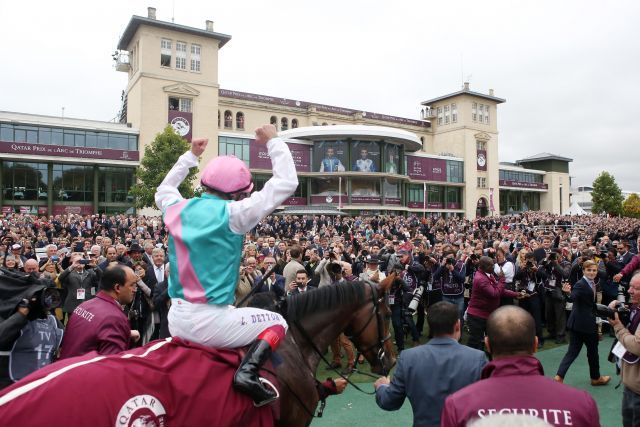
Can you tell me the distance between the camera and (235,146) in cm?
4228

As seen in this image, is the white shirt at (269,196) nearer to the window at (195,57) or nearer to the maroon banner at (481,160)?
the window at (195,57)

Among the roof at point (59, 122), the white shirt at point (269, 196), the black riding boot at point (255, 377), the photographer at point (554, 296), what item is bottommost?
the photographer at point (554, 296)

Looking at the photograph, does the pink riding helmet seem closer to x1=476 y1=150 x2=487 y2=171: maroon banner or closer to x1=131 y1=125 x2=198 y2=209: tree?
x1=131 y1=125 x2=198 y2=209: tree

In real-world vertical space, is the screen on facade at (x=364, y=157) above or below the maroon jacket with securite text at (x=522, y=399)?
above

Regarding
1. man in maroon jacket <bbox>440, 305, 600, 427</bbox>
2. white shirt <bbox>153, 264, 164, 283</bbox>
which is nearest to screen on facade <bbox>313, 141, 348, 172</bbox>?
white shirt <bbox>153, 264, 164, 283</bbox>

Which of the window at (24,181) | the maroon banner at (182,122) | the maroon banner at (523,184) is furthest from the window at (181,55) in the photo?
the maroon banner at (523,184)

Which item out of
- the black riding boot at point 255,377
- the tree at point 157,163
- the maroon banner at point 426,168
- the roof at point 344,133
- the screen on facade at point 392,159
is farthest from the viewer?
the maroon banner at point 426,168

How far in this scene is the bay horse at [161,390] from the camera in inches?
84.7

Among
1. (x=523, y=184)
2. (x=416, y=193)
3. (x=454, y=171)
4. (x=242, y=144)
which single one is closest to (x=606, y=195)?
(x=523, y=184)

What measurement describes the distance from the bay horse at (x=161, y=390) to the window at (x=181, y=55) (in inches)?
1662

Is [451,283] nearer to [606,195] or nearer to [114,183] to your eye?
[114,183]

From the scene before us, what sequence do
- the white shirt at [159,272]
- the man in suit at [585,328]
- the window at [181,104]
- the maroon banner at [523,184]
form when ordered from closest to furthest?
the man in suit at [585,328] → the white shirt at [159,272] → the window at [181,104] → the maroon banner at [523,184]

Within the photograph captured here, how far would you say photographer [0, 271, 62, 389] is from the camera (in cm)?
315

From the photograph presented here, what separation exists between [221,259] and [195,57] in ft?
143
